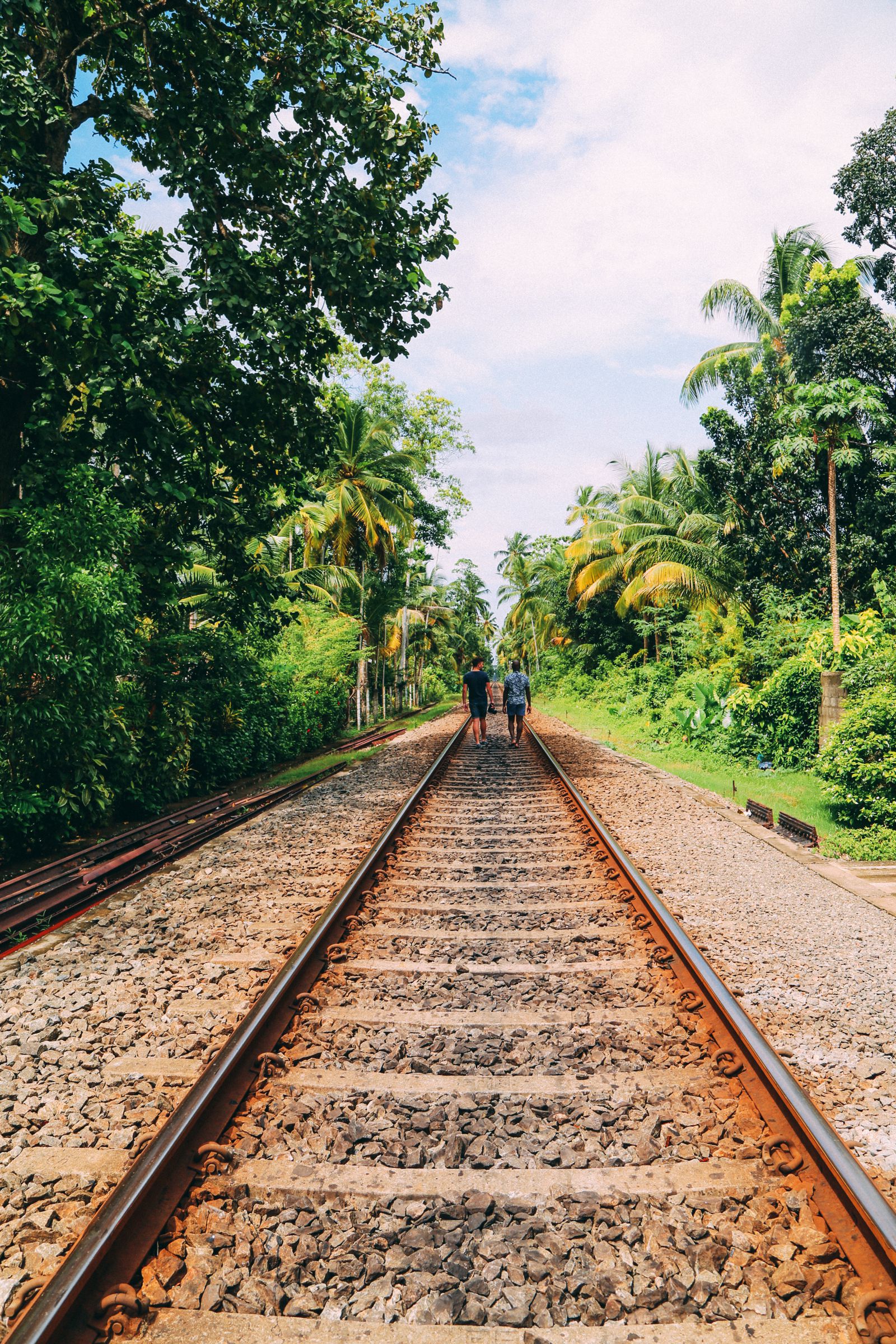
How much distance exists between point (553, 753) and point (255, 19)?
12122mm

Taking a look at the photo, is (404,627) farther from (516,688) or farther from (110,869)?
(110,869)

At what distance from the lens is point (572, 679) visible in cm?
3922

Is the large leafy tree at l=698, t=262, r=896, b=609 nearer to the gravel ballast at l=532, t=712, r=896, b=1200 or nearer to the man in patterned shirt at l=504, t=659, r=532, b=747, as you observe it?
the man in patterned shirt at l=504, t=659, r=532, b=747

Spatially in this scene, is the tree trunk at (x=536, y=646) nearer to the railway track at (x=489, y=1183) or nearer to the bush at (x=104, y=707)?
the bush at (x=104, y=707)

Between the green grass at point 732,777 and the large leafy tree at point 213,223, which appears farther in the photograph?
the green grass at point 732,777

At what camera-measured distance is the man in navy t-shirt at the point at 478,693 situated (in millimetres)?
15133

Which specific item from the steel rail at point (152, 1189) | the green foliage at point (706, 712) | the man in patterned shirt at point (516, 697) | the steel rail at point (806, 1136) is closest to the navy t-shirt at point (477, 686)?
the man in patterned shirt at point (516, 697)

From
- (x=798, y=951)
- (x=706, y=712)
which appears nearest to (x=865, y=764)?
(x=798, y=951)

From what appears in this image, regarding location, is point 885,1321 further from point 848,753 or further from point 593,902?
point 848,753

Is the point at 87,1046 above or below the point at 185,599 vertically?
below

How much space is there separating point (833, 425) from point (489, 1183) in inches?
608

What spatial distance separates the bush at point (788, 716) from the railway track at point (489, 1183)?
402 inches

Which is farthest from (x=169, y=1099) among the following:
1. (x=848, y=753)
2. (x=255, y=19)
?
(x=255, y=19)

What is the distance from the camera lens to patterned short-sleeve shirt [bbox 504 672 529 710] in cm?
1495
